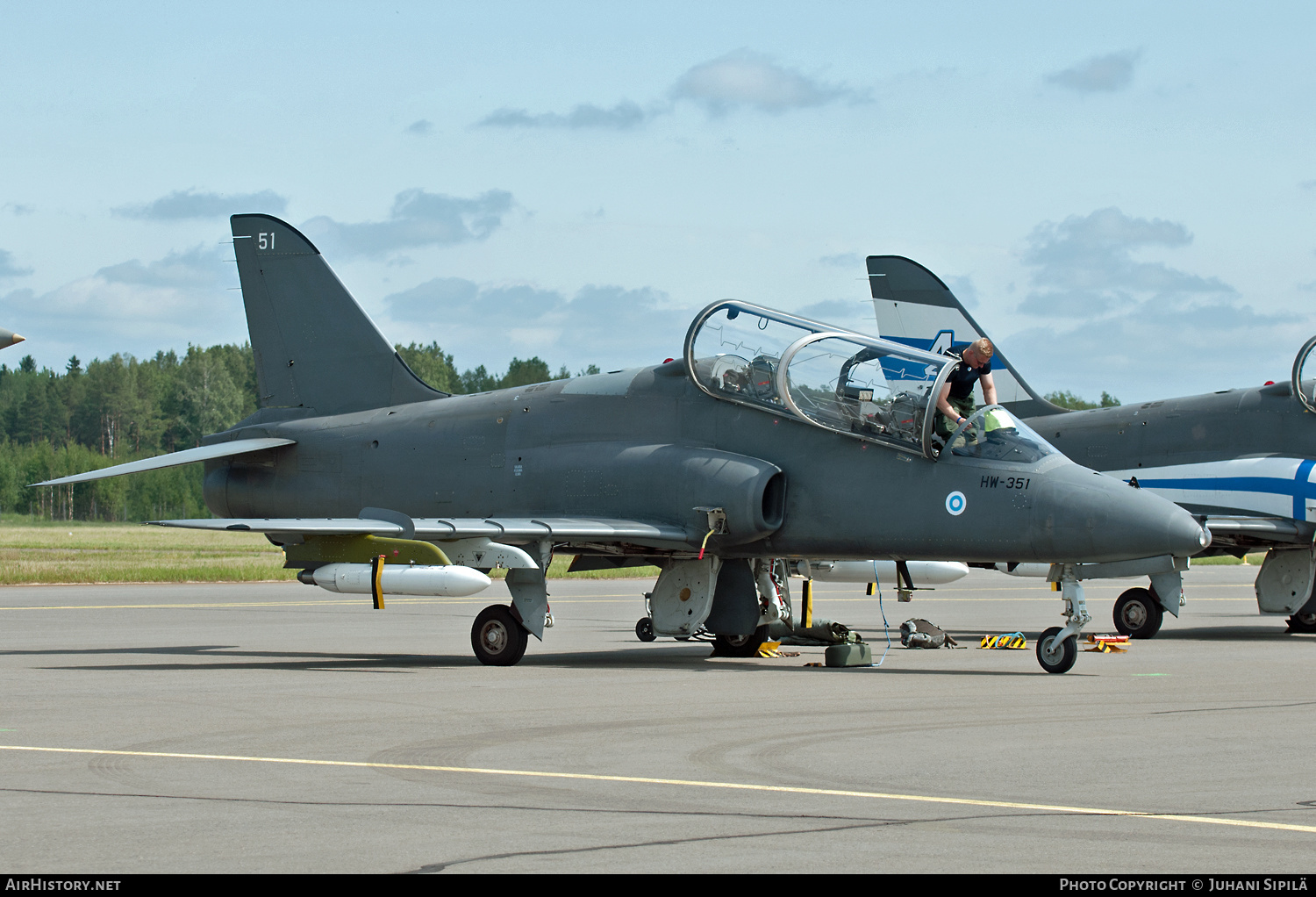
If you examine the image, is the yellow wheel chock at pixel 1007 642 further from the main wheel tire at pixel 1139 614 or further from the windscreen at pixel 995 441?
the windscreen at pixel 995 441

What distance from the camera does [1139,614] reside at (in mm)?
21000

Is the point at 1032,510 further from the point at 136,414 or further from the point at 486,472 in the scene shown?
the point at 136,414

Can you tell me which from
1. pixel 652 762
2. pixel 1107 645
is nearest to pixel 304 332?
pixel 1107 645

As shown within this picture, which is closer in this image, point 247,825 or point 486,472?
point 247,825

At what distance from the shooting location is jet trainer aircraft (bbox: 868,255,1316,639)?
66.6ft

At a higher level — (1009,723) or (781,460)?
(781,460)

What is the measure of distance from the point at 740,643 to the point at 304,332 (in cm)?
711

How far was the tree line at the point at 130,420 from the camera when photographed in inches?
4926

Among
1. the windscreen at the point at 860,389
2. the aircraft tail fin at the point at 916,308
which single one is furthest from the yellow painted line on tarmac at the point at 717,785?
the aircraft tail fin at the point at 916,308

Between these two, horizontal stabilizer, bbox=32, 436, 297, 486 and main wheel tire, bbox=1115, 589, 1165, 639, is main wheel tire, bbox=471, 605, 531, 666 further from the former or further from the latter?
main wheel tire, bbox=1115, 589, 1165, 639

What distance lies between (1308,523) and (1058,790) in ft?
47.2

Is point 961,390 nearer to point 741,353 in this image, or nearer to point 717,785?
point 741,353

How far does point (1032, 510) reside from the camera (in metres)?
13.9
